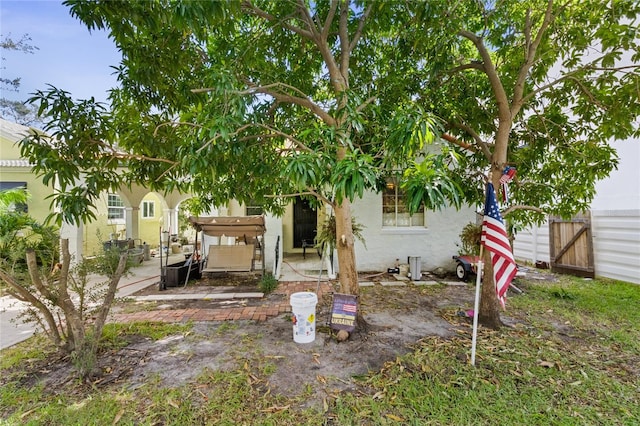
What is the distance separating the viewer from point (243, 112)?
10.3ft

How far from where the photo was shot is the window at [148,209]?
16.2 metres

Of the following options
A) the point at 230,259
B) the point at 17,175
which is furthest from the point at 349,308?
the point at 17,175

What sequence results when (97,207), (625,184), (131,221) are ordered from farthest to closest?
(131,221)
(97,207)
(625,184)

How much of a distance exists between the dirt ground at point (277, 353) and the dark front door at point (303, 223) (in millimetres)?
5719

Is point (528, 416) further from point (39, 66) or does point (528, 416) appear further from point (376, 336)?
point (39, 66)

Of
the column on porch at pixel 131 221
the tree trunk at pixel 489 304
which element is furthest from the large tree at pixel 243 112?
the column on porch at pixel 131 221

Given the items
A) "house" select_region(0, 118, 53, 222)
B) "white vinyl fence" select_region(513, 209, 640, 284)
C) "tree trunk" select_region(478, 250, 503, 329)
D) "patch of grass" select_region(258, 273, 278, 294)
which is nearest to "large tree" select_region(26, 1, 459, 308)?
"patch of grass" select_region(258, 273, 278, 294)

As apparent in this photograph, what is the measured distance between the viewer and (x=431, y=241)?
329 inches

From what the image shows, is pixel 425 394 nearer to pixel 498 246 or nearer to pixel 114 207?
pixel 498 246

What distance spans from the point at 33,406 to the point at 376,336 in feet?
11.9

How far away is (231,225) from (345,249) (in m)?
3.53

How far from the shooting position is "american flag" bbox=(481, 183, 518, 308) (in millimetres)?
3336

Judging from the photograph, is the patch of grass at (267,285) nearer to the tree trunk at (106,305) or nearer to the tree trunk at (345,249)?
the tree trunk at (345,249)

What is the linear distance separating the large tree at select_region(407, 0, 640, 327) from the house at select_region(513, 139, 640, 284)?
10.4 ft
